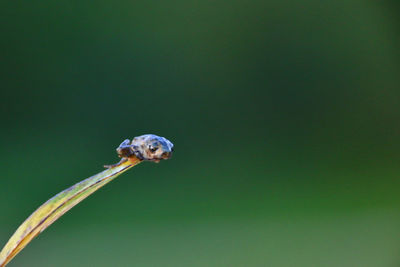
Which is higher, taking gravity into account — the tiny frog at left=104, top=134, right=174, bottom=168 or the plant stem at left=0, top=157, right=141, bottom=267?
the tiny frog at left=104, top=134, right=174, bottom=168

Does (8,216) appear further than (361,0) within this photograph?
No

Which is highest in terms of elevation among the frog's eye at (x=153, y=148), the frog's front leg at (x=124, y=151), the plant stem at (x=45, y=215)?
the frog's eye at (x=153, y=148)

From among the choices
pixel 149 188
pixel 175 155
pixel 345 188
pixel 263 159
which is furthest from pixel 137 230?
pixel 345 188

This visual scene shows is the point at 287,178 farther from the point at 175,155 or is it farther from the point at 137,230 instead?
the point at 137,230

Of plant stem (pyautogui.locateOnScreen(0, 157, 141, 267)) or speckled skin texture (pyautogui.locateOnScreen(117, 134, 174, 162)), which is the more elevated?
→ speckled skin texture (pyautogui.locateOnScreen(117, 134, 174, 162))

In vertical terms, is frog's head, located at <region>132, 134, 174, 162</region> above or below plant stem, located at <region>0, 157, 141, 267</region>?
above

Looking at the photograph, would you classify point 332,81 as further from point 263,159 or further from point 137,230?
point 137,230

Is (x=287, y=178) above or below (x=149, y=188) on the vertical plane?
above

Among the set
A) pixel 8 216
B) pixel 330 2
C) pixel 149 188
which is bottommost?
pixel 8 216

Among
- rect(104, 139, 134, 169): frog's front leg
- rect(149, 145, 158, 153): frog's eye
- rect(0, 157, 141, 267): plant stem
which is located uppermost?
rect(149, 145, 158, 153): frog's eye

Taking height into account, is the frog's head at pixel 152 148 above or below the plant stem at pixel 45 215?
above
